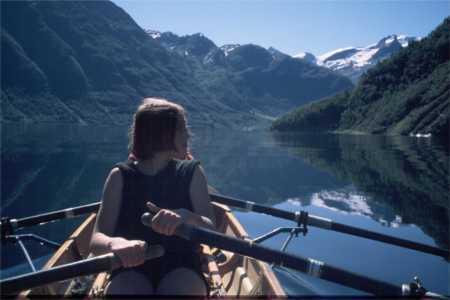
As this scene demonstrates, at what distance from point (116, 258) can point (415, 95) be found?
138060 mm

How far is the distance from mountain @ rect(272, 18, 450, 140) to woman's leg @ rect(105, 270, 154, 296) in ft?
366

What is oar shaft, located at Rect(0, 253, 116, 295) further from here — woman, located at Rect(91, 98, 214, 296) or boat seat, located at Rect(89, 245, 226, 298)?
boat seat, located at Rect(89, 245, 226, 298)

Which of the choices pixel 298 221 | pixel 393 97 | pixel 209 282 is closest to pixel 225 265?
pixel 298 221

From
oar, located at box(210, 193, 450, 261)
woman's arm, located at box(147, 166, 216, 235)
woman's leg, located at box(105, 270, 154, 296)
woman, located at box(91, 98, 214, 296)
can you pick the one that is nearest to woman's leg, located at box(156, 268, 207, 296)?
woman, located at box(91, 98, 214, 296)

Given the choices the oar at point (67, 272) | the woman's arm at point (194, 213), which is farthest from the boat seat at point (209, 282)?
the woman's arm at point (194, 213)

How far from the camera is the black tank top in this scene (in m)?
4.45

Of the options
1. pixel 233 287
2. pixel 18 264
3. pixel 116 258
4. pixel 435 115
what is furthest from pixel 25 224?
pixel 435 115

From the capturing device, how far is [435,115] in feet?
326

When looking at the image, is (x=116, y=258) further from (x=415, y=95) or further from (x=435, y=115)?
(x=415, y=95)

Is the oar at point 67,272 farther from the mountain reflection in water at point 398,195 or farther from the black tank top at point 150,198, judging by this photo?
the mountain reflection in water at point 398,195

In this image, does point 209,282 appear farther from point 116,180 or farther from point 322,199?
point 322,199

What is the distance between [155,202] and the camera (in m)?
4.48

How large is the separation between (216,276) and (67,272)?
2692 mm

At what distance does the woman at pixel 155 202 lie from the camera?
438 cm
